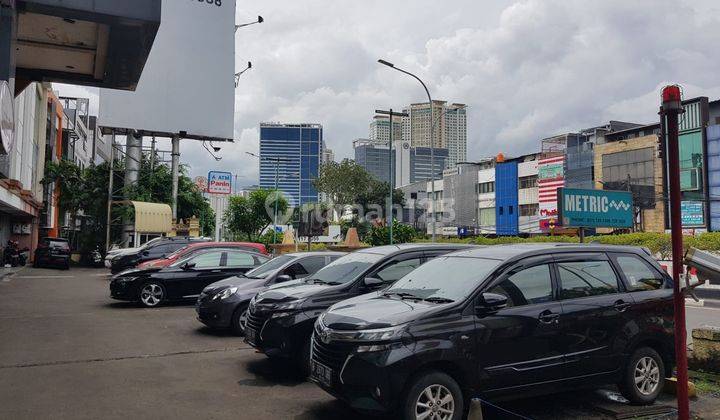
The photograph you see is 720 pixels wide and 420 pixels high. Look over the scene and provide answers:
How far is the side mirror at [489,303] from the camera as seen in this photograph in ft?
17.1

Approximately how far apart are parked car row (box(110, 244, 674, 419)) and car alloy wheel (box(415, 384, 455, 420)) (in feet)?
0.03

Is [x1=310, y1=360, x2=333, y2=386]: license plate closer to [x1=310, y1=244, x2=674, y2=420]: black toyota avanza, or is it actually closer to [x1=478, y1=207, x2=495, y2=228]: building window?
[x1=310, y1=244, x2=674, y2=420]: black toyota avanza

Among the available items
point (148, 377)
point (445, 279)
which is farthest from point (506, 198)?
point (445, 279)

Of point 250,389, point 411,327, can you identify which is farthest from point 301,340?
point 411,327

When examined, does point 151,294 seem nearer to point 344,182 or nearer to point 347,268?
point 347,268

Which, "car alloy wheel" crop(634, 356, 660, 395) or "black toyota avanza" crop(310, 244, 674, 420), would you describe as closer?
"black toyota avanza" crop(310, 244, 674, 420)

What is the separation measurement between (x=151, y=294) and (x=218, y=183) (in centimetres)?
1458

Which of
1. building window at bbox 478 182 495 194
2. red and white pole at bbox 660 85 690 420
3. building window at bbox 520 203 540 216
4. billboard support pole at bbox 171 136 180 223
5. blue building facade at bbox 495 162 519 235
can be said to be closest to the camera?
red and white pole at bbox 660 85 690 420

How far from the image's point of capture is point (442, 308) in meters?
5.19

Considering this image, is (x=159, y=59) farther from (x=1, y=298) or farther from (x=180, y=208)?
(x=1, y=298)

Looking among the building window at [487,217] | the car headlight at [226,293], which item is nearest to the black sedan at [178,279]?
the car headlight at [226,293]

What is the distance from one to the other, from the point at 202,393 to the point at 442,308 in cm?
319

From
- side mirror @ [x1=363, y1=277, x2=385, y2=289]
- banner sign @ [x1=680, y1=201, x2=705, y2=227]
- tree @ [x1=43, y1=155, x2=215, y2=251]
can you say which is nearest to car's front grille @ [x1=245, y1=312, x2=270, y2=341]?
side mirror @ [x1=363, y1=277, x2=385, y2=289]

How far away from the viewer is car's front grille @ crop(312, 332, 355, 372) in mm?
5105
